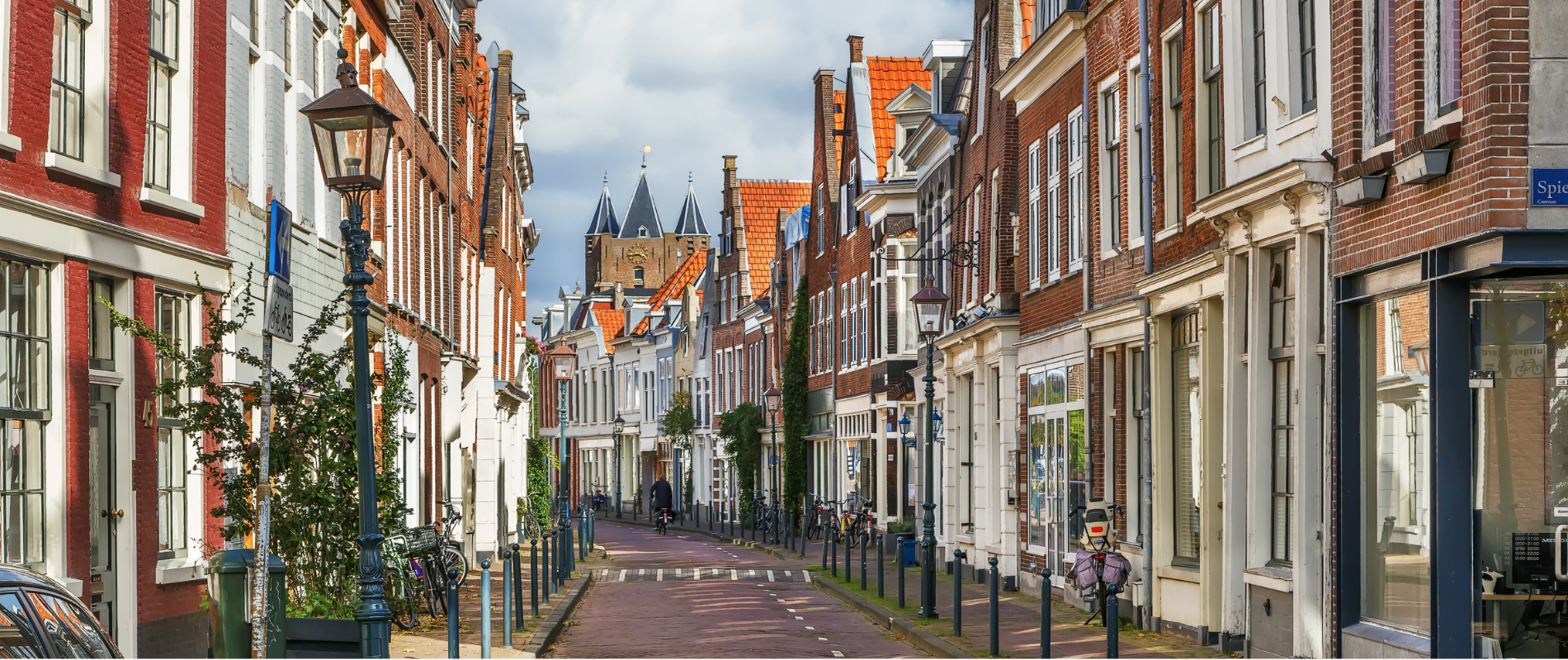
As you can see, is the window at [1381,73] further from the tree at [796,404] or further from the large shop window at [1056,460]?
the tree at [796,404]

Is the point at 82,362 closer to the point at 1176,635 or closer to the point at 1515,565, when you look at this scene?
the point at 1515,565

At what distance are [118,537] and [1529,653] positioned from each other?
913cm

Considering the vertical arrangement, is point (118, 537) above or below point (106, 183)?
below

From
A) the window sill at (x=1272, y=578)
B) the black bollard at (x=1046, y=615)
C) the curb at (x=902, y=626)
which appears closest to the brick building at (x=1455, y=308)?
the window sill at (x=1272, y=578)

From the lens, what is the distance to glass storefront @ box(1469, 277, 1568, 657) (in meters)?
9.46

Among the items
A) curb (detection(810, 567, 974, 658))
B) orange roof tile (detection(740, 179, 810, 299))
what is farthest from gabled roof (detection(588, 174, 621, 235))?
curb (detection(810, 567, 974, 658))

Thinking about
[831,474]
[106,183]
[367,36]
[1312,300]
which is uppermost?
[367,36]

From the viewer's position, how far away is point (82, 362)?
11.5 m

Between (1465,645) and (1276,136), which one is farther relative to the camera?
(1276,136)

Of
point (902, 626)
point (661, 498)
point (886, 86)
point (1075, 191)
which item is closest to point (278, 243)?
point (902, 626)

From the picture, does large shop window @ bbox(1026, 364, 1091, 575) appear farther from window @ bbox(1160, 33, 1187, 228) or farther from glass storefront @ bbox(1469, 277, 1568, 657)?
glass storefront @ bbox(1469, 277, 1568, 657)

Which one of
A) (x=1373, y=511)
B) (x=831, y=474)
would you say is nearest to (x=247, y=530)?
(x=1373, y=511)

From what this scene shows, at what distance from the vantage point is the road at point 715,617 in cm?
1653

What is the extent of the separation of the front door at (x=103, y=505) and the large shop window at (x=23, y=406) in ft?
2.95
